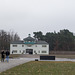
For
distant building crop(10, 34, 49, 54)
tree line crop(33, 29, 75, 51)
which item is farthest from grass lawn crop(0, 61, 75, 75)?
tree line crop(33, 29, 75, 51)

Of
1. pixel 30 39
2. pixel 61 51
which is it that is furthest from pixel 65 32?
pixel 30 39

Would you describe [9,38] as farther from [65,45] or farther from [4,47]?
[65,45]

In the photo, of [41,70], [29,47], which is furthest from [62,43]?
[41,70]

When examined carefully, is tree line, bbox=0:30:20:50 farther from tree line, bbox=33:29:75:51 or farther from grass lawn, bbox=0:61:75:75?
grass lawn, bbox=0:61:75:75

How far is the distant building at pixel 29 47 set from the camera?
77.2 metres

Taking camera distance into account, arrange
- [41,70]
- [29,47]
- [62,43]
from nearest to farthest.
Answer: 1. [41,70]
2. [29,47]
3. [62,43]

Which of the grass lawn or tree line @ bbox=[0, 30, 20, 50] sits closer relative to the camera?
the grass lawn

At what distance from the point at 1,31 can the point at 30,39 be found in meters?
18.2

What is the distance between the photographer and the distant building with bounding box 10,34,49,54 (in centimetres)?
7725

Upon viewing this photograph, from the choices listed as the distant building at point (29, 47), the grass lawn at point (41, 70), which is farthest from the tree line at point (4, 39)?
the grass lawn at point (41, 70)

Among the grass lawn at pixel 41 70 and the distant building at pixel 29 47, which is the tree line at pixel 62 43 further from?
the grass lawn at pixel 41 70

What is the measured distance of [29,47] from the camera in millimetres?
77312

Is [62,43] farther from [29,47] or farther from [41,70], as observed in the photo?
[41,70]

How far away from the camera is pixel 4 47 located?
88625 mm
